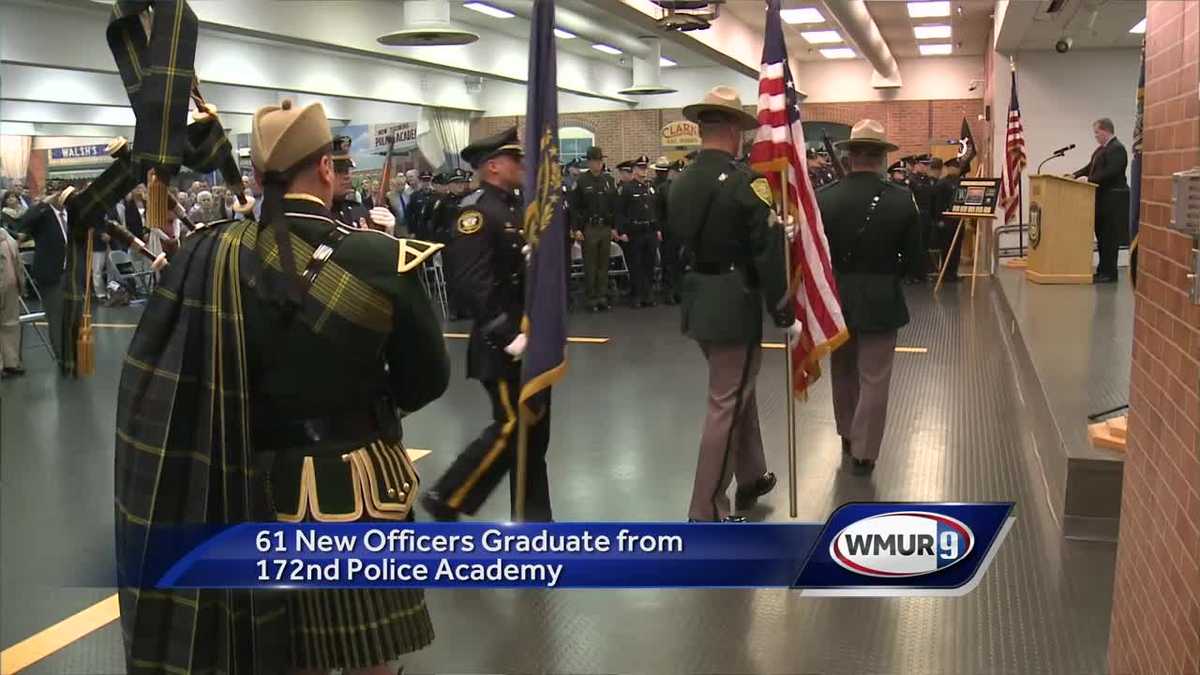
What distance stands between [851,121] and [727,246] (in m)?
17.1

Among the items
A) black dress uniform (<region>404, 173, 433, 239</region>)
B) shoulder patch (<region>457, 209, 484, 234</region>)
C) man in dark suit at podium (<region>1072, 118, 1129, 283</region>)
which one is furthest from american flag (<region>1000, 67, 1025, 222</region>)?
shoulder patch (<region>457, 209, 484, 234</region>)

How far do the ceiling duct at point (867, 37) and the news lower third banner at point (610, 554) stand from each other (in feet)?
32.4

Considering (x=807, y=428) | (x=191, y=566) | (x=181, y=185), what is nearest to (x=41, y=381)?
(x=807, y=428)

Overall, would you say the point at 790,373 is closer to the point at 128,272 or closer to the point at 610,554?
the point at 610,554

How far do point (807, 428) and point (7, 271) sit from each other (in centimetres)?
599

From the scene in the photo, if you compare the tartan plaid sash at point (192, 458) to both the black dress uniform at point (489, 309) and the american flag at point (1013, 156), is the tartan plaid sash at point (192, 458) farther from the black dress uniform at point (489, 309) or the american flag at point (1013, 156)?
the american flag at point (1013, 156)

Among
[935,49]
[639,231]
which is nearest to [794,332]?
[639,231]

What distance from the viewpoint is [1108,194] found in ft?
33.2

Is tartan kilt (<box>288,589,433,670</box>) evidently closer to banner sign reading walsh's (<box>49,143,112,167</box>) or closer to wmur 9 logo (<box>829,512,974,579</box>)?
wmur 9 logo (<box>829,512,974,579</box>)

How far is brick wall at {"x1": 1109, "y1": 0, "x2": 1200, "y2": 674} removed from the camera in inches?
81.3

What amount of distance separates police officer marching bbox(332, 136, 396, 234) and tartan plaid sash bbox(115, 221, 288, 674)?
1.83 meters

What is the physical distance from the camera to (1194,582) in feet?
6.68

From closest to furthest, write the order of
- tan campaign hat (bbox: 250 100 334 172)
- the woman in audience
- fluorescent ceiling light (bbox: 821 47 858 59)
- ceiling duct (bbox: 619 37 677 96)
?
tan campaign hat (bbox: 250 100 334 172), the woman in audience, ceiling duct (bbox: 619 37 677 96), fluorescent ceiling light (bbox: 821 47 858 59)

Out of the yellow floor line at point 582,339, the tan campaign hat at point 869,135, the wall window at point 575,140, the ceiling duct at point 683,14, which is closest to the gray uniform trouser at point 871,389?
the tan campaign hat at point 869,135
